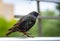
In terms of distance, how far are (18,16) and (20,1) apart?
0.08 m

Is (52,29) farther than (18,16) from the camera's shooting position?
Yes

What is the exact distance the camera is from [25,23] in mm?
1080

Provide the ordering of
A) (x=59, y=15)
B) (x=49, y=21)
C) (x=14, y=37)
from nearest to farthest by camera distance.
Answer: (x=14, y=37) < (x=59, y=15) < (x=49, y=21)

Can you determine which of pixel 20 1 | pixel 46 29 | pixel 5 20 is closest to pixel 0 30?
pixel 5 20

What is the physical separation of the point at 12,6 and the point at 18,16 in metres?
0.07

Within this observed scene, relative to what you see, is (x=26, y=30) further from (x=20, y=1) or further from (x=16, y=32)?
(x=20, y=1)

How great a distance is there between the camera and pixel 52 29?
135 cm

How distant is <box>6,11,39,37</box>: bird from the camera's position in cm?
106

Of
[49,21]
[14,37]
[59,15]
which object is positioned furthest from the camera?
[49,21]

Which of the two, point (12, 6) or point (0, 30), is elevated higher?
point (12, 6)

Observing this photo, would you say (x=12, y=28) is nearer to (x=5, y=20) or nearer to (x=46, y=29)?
(x=5, y=20)

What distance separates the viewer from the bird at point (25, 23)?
1.06 m

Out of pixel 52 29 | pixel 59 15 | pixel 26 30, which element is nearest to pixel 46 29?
pixel 52 29

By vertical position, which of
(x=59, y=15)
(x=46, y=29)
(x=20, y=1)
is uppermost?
(x=20, y=1)
